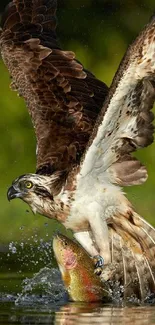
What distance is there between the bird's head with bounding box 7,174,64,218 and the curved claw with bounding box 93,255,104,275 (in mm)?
643

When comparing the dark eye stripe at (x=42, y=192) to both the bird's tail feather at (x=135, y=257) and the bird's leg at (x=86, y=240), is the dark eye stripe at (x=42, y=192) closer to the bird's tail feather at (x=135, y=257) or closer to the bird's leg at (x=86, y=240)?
the bird's leg at (x=86, y=240)

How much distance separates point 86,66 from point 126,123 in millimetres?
10386

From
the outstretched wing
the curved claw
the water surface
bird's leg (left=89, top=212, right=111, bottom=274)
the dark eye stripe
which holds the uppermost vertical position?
the outstretched wing

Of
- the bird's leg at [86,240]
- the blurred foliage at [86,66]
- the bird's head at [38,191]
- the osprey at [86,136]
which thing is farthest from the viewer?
the blurred foliage at [86,66]

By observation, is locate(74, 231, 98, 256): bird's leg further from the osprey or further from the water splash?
the water splash

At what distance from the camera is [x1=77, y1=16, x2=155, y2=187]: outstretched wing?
49.8 feet

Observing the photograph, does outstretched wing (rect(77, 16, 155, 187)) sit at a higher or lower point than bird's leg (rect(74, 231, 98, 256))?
higher

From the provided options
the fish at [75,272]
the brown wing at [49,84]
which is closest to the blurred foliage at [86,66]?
the brown wing at [49,84]

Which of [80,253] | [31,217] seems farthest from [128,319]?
[31,217]

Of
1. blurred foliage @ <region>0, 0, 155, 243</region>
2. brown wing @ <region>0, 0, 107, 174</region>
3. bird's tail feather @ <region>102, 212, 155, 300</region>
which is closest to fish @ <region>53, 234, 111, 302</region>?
bird's tail feather @ <region>102, 212, 155, 300</region>

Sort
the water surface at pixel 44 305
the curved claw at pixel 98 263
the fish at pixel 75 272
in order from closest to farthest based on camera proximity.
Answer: the water surface at pixel 44 305 → the fish at pixel 75 272 → the curved claw at pixel 98 263

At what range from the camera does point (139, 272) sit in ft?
55.0

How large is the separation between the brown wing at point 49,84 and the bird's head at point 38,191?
38 cm

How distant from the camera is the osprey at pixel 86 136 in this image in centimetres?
1566
